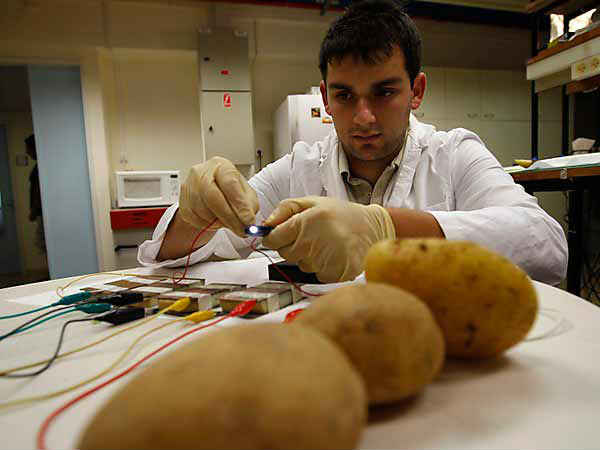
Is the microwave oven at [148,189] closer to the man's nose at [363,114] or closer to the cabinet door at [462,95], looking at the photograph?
the man's nose at [363,114]

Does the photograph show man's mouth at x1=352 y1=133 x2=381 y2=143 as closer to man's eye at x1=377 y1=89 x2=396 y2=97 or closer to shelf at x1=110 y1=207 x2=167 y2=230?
man's eye at x1=377 y1=89 x2=396 y2=97

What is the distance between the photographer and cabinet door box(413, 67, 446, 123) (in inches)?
140

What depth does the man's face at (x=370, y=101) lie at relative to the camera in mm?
1018

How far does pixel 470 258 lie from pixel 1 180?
630cm

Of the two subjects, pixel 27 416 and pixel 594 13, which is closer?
pixel 27 416

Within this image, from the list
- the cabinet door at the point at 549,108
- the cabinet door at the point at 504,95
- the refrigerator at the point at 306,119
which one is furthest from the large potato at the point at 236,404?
the cabinet door at the point at 549,108

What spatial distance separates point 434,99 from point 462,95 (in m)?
0.36

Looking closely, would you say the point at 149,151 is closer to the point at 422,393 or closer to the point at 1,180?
the point at 1,180

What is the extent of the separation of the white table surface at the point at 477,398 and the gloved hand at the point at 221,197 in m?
0.37

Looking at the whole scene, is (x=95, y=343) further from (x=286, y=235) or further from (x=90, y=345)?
Result: (x=286, y=235)

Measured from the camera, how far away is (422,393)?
0.94 ft

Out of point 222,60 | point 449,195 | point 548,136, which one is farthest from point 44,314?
point 548,136

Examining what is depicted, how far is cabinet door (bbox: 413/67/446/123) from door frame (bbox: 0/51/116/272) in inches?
116

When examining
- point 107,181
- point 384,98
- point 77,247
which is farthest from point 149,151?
point 384,98
